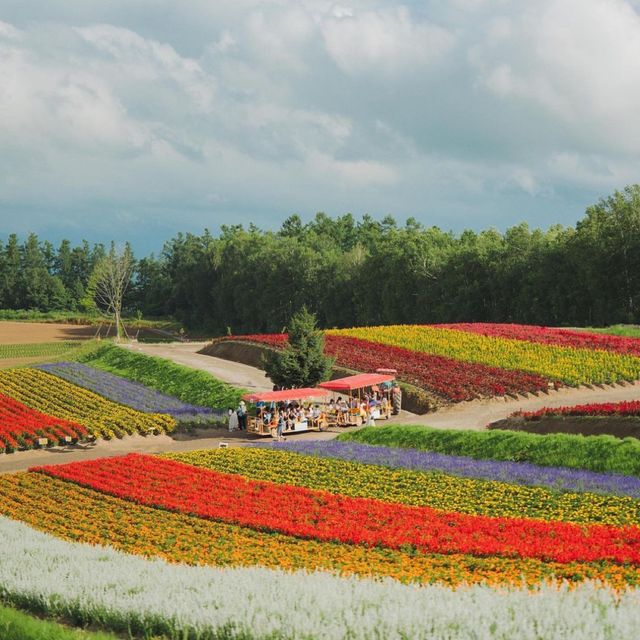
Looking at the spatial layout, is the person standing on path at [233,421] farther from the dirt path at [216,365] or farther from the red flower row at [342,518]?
the red flower row at [342,518]

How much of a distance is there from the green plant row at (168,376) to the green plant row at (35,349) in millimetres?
15586

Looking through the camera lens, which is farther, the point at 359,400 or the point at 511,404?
the point at 511,404

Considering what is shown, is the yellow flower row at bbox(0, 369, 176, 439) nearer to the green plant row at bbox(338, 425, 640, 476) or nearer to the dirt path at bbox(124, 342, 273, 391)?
the dirt path at bbox(124, 342, 273, 391)

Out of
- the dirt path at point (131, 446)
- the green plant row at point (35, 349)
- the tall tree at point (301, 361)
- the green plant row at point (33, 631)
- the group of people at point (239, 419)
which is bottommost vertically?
the dirt path at point (131, 446)

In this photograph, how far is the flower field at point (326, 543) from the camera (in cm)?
916

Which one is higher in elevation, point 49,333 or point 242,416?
point 49,333

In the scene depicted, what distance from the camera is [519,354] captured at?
47.3m

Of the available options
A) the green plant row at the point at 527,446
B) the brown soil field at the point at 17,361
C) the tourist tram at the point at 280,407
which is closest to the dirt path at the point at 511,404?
the tourist tram at the point at 280,407

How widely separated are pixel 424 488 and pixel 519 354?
26489 mm

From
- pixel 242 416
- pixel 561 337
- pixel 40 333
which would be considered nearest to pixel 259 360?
pixel 242 416

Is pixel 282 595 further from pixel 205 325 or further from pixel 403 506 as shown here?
pixel 205 325

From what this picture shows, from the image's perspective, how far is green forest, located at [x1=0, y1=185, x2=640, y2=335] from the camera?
7356cm

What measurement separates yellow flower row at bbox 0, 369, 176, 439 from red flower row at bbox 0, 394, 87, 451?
2.71 ft

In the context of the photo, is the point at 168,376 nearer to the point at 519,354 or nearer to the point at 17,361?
the point at 519,354
